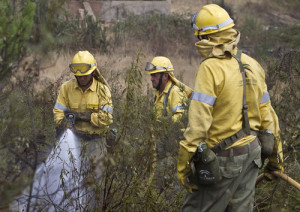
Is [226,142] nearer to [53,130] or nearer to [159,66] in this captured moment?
[53,130]

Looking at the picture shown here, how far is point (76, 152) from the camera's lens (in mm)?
4320

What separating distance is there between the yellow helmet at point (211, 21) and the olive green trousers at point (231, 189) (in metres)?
0.96

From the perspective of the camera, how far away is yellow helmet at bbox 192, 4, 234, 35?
9.82ft

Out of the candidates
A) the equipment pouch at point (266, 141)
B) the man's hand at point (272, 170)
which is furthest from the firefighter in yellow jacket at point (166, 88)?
the equipment pouch at point (266, 141)

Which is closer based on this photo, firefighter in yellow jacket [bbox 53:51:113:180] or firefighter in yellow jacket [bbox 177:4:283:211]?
firefighter in yellow jacket [bbox 177:4:283:211]

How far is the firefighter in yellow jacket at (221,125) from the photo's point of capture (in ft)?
9.25

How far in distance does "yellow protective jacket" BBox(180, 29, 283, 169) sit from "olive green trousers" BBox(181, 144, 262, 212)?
139 millimetres

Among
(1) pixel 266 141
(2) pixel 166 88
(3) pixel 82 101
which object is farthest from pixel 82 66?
(1) pixel 266 141

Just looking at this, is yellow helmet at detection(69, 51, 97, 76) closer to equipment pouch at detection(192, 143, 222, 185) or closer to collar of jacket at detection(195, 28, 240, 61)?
collar of jacket at detection(195, 28, 240, 61)

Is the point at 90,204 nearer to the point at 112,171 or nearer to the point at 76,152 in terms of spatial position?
the point at 112,171

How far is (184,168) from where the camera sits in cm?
286

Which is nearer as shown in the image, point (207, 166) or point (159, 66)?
point (207, 166)

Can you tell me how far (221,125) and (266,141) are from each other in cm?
48

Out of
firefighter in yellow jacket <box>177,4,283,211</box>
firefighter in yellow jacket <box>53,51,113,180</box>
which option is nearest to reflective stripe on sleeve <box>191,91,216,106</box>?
firefighter in yellow jacket <box>177,4,283,211</box>
